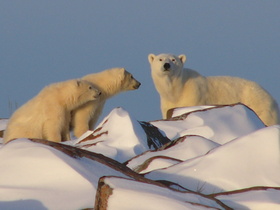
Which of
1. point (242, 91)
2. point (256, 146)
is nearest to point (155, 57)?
point (242, 91)

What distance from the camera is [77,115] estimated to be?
14477 mm

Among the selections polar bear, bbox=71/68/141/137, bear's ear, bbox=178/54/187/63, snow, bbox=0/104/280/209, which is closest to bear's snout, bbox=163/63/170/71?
bear's ear, bbox=178/54/187/63

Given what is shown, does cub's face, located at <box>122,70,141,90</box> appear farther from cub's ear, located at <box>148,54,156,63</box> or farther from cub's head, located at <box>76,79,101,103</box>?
cub's ear, located at <box>148,54,156,63</box>

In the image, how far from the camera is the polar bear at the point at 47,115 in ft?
44.6

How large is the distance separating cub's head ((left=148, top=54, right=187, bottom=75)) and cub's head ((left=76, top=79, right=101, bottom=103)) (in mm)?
2975

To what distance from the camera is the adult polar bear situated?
17438mm

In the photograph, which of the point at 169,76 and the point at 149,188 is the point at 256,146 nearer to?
the point at 149,188

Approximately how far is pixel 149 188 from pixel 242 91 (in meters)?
13.4

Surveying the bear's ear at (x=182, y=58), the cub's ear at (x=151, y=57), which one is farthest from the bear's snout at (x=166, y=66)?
the bear's ear at (x=182, y=58)

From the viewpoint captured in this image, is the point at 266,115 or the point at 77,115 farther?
the point at 266,115

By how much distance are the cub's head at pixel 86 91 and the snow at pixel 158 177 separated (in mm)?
6825

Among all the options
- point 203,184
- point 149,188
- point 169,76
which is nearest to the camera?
point 149,188

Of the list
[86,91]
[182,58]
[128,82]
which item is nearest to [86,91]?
[86,91]

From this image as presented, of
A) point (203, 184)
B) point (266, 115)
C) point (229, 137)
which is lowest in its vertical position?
point (266, 115)
